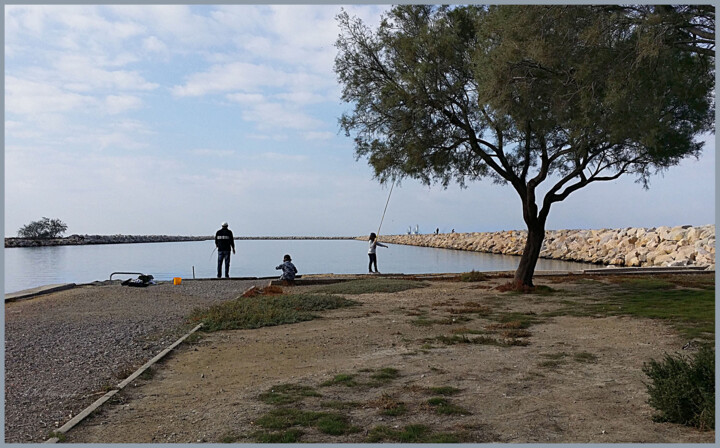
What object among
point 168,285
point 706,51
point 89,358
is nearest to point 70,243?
point 168,285

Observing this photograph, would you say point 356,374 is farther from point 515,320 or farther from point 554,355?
point 515,320

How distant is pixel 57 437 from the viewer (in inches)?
188

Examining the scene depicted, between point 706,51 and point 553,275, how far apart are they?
12.8 meters

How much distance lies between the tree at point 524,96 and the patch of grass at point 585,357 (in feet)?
11.9

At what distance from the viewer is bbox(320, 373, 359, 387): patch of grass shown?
243 inches

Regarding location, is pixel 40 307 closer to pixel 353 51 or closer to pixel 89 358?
pixel 89 358

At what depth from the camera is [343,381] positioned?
628cm

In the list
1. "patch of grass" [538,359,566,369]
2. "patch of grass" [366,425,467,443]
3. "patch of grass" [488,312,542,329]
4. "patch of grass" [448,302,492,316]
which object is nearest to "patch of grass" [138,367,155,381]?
"patch of grass" [366,425,467,443]

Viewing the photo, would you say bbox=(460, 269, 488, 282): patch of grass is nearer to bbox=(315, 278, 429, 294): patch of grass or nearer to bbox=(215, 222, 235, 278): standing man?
bbox=(315, 278, 429, 294): patch of grass

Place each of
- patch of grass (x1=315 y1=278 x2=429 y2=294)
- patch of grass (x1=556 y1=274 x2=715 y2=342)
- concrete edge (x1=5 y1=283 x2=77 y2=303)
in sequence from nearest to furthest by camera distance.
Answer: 1. patch of grass (x1=556 y1=274 x2=715 y2=342)
2. concrete edge (x1=5 y1=283 x2=77 y2=303)
3. patch of grass (x1=315 y1=278 x2=429 y2=294)

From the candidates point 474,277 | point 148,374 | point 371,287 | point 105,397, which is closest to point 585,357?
point 148,374

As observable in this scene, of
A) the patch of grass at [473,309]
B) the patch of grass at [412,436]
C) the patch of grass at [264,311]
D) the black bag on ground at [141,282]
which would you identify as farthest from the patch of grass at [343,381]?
the black bag on ground at [141,282]

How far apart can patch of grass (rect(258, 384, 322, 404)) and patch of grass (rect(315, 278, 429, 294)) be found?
9.39 m

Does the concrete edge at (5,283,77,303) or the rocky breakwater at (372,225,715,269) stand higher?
the rocky breakwater at (372,225,715,269)
